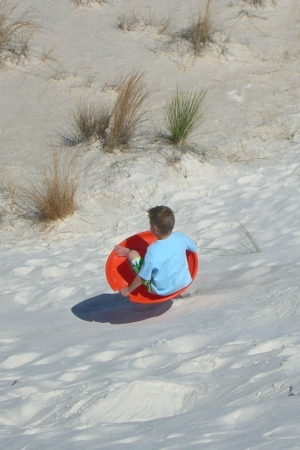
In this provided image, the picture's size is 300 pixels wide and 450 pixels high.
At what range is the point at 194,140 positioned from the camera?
7.30 meters

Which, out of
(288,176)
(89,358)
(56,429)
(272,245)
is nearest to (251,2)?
(288,176)

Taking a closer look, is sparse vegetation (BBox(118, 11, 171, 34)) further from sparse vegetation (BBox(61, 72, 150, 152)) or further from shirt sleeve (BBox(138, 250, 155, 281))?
shirt sleeve (BBox(138, 250, 155, 281))

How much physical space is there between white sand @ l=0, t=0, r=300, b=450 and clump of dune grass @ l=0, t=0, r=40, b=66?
0.20 metres

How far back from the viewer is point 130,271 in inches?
205

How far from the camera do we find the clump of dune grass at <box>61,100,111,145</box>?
23.8 ft

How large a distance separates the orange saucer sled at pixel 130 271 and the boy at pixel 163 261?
7 centimetres

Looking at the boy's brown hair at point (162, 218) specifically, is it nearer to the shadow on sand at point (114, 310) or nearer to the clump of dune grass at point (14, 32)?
the shadow on sand at point (114, 310)

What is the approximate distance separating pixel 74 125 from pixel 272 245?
2953 mm

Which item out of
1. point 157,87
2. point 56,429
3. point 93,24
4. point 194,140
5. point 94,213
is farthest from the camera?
point 93,24

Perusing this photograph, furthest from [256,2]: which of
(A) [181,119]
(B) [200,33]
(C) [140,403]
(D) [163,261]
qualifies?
(C) [140,403]

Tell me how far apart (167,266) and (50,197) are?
218 cm

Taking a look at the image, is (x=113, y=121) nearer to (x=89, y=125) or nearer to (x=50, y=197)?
(x=89, y=125)

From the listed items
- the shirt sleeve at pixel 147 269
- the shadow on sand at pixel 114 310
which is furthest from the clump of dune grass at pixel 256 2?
the shirt sleeve at pixel 147 269

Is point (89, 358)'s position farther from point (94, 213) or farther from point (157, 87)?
point (157, 87)
